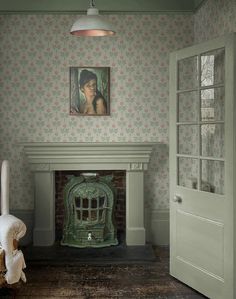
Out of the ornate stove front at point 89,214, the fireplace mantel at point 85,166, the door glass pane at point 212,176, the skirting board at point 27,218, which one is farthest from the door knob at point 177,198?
the skirting board at point 27,218

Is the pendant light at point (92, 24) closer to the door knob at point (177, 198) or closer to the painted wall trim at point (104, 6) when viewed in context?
the painted wall trim at point (104, 6)

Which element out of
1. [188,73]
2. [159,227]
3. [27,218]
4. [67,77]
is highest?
[67,77]

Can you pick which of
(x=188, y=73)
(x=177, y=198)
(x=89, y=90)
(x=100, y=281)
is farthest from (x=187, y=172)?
(x=89, y=90)

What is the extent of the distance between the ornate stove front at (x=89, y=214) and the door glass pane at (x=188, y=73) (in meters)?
1.79

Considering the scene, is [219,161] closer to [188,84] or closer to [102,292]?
[188,84]

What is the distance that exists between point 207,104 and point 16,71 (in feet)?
8.52

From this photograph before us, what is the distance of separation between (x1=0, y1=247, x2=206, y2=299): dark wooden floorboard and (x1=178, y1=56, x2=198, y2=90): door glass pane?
6.00 ft

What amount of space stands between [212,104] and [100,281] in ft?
6.42

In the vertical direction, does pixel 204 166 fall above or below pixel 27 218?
above

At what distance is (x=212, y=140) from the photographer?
4.26 meters

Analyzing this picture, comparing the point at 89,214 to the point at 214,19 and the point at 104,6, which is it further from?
the point at 214,19

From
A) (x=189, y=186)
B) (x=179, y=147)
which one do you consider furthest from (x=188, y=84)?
(x=189, y=186)

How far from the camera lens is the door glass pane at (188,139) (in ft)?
14.5

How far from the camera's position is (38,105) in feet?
19.5
